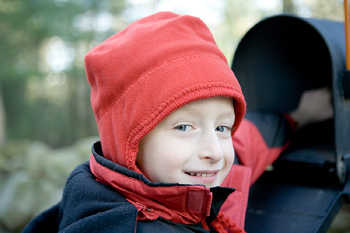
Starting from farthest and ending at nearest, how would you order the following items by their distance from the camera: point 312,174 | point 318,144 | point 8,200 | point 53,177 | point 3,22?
point 3,22 → point 53,177 → point 8,200 → point 318,144 → point 312,174

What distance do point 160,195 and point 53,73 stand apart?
9.74m

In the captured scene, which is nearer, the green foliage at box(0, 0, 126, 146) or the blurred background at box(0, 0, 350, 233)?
the blurred background at box(0, 0, 350, 233)

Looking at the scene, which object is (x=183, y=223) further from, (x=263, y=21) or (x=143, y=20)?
(x=263, y=21)

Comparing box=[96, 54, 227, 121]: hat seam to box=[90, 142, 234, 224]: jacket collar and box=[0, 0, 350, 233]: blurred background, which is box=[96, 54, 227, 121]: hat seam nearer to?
box=[90, 142, 234, 224]: jacket collar

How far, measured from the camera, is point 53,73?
33.6 feet

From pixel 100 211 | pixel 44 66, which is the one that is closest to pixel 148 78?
pixel 100 211

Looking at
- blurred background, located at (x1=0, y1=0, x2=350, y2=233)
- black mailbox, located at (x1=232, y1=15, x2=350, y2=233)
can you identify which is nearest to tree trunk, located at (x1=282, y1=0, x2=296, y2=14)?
blurred background, located at (x1=0, y1=0, x2=350, y2=233)

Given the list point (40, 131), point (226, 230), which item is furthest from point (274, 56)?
point (40, 131)

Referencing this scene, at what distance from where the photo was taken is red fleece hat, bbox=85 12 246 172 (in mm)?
1193

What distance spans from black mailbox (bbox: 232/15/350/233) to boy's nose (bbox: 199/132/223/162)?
1.61 feet

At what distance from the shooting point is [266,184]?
1836mm

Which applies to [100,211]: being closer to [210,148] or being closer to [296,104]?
[210,148]

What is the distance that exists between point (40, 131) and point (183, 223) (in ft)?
39.9

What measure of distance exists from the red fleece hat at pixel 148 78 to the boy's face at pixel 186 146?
0.18 feet
